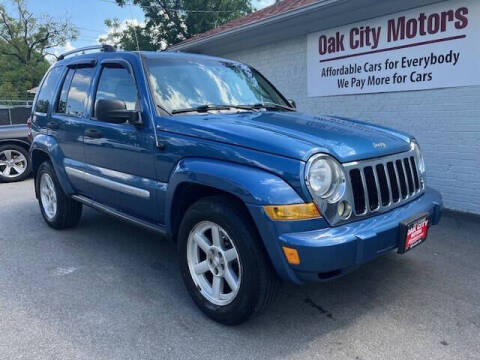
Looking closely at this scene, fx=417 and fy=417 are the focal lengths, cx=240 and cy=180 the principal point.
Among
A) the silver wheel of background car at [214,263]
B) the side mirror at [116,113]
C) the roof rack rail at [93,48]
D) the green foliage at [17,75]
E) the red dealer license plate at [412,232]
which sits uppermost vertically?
the green foliage at [17,75]

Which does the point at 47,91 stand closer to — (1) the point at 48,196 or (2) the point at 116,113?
(1) the point at 48,196

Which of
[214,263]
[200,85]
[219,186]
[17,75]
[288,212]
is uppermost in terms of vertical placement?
[17,75]

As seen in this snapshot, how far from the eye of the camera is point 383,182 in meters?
2.88

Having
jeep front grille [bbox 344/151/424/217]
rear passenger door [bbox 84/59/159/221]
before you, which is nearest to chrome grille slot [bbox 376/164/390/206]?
jeep front grille [bbox 344/151/424/217]

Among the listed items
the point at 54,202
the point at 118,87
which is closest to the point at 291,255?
the point at 118,87

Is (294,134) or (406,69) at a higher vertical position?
(406,69)

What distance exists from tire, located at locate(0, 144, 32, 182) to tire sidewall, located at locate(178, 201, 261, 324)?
23.6ft

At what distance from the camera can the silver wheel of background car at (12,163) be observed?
29.2ft

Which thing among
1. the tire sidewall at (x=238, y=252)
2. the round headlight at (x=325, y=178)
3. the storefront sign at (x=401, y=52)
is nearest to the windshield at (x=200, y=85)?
the tire sidewall at (x=238, y=252)

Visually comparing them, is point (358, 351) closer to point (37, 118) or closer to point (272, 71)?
point (37, 118)

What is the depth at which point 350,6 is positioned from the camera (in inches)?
233

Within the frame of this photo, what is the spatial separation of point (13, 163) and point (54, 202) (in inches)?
188

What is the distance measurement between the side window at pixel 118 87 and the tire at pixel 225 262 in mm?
1199

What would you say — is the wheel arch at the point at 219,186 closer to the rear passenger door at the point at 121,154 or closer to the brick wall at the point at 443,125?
the rear passenger door at the point at 121,154
